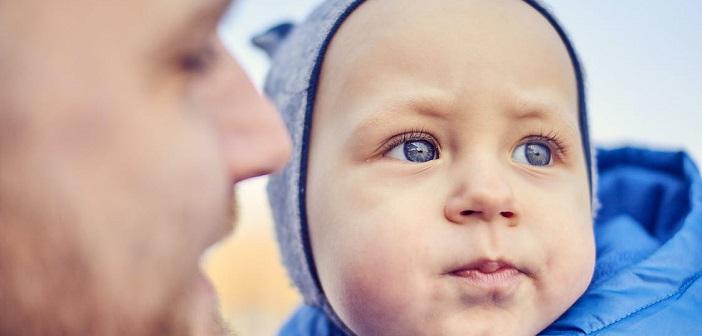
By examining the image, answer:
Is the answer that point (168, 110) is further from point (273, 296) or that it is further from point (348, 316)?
point (273, 296)

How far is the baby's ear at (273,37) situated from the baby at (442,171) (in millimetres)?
380

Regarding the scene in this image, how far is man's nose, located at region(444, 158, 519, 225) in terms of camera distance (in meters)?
0.83

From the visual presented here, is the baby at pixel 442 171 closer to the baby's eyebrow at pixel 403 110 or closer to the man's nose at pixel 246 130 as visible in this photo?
the baby's eyebrow at pixel 403 110

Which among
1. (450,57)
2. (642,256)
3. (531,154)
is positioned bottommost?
(642,256)

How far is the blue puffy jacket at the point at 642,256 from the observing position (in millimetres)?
994

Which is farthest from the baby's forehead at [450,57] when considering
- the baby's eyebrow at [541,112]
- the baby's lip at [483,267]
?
the baby's lip at [483,267]

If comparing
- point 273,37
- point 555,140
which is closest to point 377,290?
point 555,140

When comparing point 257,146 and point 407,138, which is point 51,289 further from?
point 407,138

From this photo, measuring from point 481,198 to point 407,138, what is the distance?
6.2 inches

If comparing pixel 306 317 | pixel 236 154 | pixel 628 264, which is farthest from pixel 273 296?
pixel 236 154

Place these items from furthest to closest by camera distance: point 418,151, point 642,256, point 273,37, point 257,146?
point 273,37, point 642,256, point 418,151, point 257,146

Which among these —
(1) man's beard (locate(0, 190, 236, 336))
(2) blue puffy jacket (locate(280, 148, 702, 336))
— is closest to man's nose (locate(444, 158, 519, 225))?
(2) blue puffy jacket (locate(280, 148, 702, 336))

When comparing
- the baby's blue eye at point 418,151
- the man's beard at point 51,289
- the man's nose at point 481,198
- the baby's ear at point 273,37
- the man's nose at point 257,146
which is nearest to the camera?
the man's beard at point 51,289

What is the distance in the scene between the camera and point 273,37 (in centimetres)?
145
